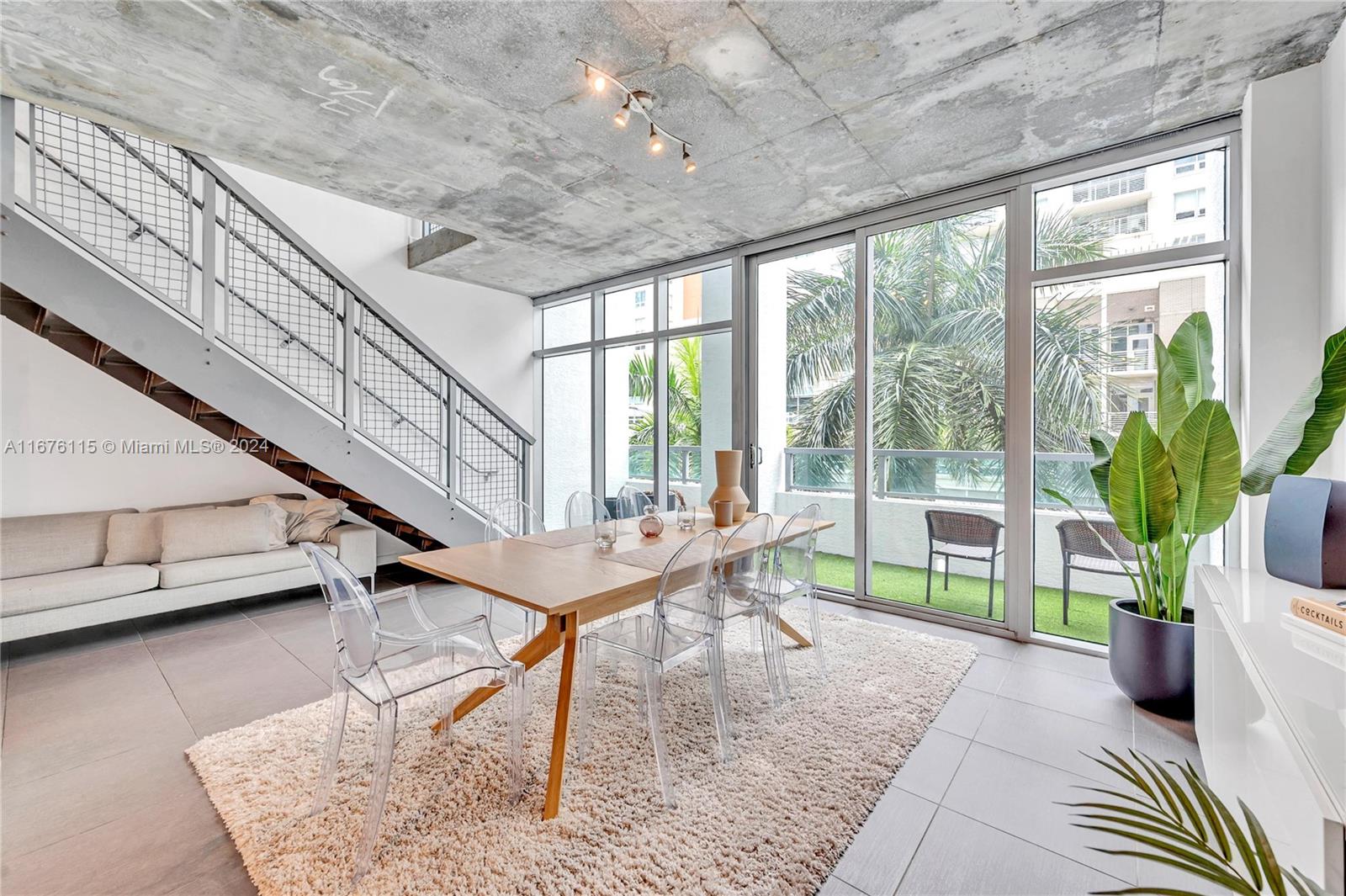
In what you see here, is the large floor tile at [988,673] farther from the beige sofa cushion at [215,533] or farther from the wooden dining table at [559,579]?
the beige sofa cushion at [215,533]

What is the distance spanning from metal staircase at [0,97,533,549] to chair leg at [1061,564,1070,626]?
3935 millimetres

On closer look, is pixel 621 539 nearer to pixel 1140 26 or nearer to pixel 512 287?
pixel 1140 26

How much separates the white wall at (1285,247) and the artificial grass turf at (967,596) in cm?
91

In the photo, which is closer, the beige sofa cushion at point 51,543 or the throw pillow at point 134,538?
the beige sofa cushion at point 51,543

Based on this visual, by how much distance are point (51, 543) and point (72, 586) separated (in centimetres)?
54

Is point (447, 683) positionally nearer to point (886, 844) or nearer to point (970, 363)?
point (886, 844)

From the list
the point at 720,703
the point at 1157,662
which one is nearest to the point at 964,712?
the point at 1157,662

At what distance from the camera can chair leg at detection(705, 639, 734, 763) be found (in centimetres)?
220

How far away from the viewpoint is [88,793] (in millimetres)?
2037

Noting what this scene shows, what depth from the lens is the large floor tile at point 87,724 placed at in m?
2.24

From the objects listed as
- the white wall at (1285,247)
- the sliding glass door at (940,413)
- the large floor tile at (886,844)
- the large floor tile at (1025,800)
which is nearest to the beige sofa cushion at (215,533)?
the large floor tile at (886,844)

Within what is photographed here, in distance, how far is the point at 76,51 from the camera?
238cm

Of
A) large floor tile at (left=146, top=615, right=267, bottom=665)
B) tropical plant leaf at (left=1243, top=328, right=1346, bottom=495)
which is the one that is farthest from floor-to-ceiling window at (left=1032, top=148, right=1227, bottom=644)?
large floor tile at (left=146, top=615, right=267, bottom=665)

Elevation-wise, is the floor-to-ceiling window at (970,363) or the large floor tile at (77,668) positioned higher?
the floor-to-ceiling window at (970,363)
